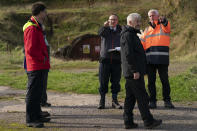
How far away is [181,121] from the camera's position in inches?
245

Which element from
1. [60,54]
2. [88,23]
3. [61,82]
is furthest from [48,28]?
[61,82]

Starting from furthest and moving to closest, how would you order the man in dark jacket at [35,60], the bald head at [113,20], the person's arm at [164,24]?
Result: the bald head at [113,20] < the person's arm at [164,24] < the man in dark jacket at [35,60]

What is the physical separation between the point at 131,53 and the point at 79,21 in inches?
1157

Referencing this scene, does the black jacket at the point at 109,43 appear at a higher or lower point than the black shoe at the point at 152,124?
higher

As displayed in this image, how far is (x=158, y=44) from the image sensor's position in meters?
7.20

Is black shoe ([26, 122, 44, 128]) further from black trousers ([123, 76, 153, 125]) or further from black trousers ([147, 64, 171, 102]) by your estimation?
black trousers ([147, 64, 171, 102])

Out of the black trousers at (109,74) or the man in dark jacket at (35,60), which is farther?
the black trousers at (109,74)

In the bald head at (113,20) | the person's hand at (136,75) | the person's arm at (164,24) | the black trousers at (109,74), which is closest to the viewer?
the person's hand at (136,75)

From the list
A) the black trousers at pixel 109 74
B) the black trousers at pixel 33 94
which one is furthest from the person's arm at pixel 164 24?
the black trousers at pixel 33 94

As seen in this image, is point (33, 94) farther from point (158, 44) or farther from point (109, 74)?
point (158, 44)

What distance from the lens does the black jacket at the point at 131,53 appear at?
18.6ft

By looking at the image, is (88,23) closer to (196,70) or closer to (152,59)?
(196,70)

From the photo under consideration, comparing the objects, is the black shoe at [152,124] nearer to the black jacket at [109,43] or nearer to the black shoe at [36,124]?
the black shoe at [36,124]

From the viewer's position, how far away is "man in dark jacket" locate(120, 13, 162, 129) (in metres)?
5.66
